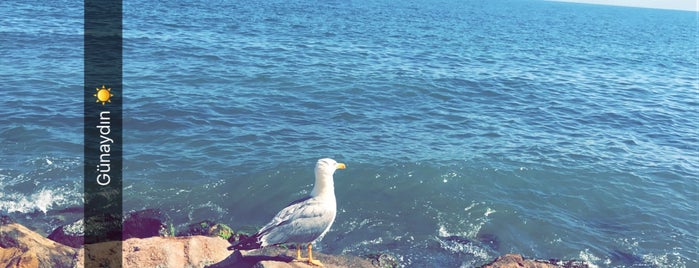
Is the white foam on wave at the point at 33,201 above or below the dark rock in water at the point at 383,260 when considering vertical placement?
below

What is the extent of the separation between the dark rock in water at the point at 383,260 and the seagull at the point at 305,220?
2.28m

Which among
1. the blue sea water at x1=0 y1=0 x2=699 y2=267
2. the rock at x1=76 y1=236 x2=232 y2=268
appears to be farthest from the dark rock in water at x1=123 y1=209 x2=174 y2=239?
the rock at x1=76 y1=236 x2=232 y2=268

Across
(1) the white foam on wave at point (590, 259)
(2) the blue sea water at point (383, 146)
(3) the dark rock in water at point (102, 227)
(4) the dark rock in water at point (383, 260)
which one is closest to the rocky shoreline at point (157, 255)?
(4) the dark rock in water at point (383, 260)

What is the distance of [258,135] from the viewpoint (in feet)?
67.8

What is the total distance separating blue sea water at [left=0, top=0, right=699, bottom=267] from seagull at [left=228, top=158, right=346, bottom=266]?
3.93 meters

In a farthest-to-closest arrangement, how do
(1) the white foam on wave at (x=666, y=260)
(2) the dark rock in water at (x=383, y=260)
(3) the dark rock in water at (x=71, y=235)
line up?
(1) the white foam on wave at (x=666, y=260), (3) the dark rock in water at (x=71, y=235), (2) the dark rock in water at (x=383, y=260)

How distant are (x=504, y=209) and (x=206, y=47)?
1082 inches

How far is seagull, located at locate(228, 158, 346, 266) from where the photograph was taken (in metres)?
9.15

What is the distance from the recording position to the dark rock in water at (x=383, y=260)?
1140 centimetres

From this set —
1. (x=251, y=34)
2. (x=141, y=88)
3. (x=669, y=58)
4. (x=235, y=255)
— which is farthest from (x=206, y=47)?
(x=669, y=58)

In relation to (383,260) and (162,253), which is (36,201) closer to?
(162,253)

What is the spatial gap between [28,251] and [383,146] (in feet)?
43.3

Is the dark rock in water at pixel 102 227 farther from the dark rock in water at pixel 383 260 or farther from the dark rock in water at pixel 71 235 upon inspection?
the dark rock in water at pixel 383 260
